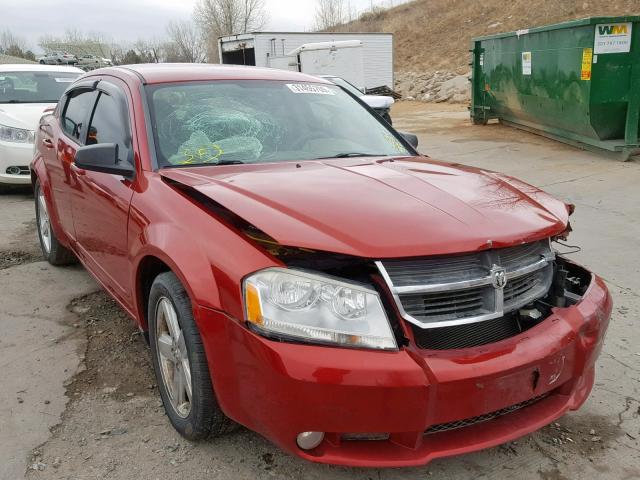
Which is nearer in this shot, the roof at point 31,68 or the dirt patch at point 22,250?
the dirt patch at point 22,250

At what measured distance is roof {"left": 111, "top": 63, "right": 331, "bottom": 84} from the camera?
3.39 metres

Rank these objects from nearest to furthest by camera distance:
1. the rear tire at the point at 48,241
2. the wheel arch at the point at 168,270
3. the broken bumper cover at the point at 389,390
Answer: the broken bumper cover at the point at 389,390
the wheel arch at the point at 168,270
the rear tire at the point at 48,241

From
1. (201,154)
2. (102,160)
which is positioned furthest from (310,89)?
(102,160)

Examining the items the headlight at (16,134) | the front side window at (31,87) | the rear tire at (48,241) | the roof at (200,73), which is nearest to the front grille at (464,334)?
the roof at (200,73)

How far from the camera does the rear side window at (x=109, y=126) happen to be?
3184 millimetres

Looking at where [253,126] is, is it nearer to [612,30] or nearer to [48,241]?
[48,241]

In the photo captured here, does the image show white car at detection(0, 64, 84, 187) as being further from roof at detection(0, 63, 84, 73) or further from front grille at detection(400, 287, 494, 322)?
front grille at detection(400, 287, 494, 322)

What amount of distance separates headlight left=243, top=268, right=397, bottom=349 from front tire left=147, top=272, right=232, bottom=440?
41cm

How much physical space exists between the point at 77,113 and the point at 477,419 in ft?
11.2

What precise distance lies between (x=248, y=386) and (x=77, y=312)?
8.15 ft

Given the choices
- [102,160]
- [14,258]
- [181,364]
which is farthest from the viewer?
[14,258]

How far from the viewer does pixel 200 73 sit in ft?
11.6

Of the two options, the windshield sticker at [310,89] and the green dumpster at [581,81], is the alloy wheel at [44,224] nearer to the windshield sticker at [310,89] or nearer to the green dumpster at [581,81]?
the windshield sticker at [310,89]

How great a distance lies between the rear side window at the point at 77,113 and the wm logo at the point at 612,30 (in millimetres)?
8172
